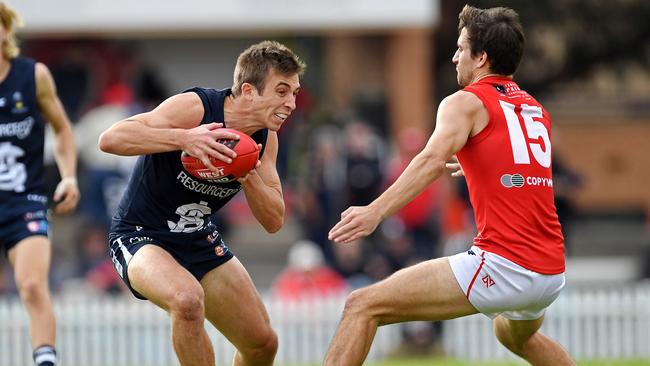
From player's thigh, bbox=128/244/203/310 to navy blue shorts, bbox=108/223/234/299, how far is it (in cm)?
8

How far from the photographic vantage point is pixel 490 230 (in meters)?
6.72

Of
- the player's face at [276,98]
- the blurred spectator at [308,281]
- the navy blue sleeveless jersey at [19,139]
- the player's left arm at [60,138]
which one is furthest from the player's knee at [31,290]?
the blurred spectator at [308,281]

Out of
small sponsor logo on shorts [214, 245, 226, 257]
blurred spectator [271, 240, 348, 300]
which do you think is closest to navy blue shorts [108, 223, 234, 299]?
small sponsor logo on shorts [214, 245, 226, 257]

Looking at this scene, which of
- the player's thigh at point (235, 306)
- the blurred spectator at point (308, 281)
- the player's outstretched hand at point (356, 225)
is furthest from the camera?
the blurred spectator at point (308, 281)

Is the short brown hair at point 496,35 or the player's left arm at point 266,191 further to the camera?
the player's left arm at point 266,191

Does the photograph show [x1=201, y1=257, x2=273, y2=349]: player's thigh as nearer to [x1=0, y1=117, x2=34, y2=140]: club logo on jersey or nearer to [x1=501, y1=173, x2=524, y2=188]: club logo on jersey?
[x1=501, y1=173, x2=524, y2=188]: club logo on jersey

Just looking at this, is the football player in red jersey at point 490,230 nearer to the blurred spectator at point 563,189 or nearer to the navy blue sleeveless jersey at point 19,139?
the navy blue sleeveless jersey at point 19,139

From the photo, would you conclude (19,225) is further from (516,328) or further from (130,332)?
(130,332)

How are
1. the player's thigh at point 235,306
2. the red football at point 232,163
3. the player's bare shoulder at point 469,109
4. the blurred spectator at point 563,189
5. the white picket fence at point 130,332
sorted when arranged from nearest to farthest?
the player's bare shoulder at point 469,109, the red football at point 232,163, the player's thigh at point 235,306, the white picket fence at point 130,332, the blurred spectator at point 563,189

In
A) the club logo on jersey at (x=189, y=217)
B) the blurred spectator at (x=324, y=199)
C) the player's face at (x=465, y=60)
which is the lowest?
the blurred spectator at (x=324, y=199)

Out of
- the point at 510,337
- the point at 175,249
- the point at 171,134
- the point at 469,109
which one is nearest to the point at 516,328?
the point at 510,337

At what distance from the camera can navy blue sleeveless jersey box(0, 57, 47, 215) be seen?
8.44 m

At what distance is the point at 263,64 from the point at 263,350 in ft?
5.55

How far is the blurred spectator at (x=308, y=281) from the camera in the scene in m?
13.8
